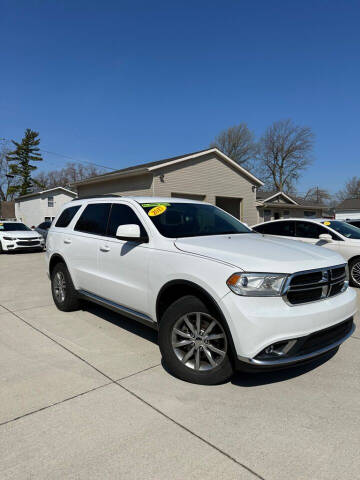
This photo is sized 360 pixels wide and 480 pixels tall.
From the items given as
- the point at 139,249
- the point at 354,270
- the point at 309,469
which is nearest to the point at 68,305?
the point at 139,249

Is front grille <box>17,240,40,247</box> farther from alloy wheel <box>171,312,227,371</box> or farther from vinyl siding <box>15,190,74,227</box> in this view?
vinyl siding <box>15,190,74,227</box>

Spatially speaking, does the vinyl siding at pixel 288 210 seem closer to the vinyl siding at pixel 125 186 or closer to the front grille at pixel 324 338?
the vinyl siding at pixel 125 186

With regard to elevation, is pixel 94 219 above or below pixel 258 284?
above

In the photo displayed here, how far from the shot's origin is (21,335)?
4.16m

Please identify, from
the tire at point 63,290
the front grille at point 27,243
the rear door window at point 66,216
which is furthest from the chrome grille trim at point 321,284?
the front grille at point 27,243

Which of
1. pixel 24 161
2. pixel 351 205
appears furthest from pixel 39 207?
pixel 351 205

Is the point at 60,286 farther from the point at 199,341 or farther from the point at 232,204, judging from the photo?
the point at 232,204

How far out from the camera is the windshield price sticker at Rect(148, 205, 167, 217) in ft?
12.1

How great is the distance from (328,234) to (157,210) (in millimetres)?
5058

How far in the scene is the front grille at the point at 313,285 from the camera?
260 centimetres

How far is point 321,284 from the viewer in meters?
2.79

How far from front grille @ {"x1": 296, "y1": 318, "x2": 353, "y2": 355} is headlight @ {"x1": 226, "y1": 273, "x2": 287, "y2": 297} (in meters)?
0.47

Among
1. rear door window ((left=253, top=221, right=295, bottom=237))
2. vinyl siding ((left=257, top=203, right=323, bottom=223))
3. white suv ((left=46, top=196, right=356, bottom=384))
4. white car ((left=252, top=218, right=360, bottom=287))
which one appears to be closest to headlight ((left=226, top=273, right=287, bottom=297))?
white suv ((left=46, top=196, right=356, bottom=384))

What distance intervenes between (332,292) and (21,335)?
12.2 feet
